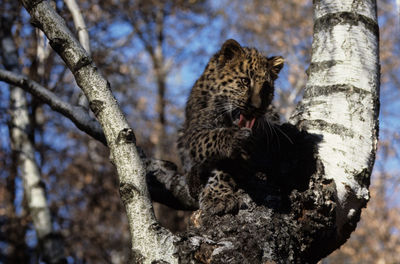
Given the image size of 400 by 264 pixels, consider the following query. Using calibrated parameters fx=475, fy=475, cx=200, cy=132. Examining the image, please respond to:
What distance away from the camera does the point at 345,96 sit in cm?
370

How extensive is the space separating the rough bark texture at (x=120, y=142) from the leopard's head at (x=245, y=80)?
2088 mm

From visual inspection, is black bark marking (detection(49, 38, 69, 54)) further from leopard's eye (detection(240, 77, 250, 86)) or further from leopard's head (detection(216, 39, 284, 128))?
leopard's eye (detection(240, 77, 250, 86))

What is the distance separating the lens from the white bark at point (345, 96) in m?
3.43

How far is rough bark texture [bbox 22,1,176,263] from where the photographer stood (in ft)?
8.78

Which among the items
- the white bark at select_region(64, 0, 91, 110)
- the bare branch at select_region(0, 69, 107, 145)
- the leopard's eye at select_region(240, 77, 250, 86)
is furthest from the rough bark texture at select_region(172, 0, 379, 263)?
the white bark at select_region(64, 0, 91, 110)

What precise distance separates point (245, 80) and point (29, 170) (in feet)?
16.0

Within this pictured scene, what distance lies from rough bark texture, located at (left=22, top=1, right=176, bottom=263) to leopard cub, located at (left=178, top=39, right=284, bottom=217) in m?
0.59

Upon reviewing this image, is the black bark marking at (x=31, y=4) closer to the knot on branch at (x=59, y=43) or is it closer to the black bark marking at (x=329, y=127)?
the knot on branch at (x=59, y=43)

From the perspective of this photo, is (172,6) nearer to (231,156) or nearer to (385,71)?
(385,71)

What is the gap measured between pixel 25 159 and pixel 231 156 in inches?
223

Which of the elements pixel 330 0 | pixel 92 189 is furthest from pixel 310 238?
pixel 92 189

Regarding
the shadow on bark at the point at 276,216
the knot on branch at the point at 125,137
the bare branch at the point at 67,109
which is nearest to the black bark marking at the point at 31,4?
the knot on branch at the point at 125,137

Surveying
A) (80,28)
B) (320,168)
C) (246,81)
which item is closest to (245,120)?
(246,81)

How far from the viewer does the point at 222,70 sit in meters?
5.68
